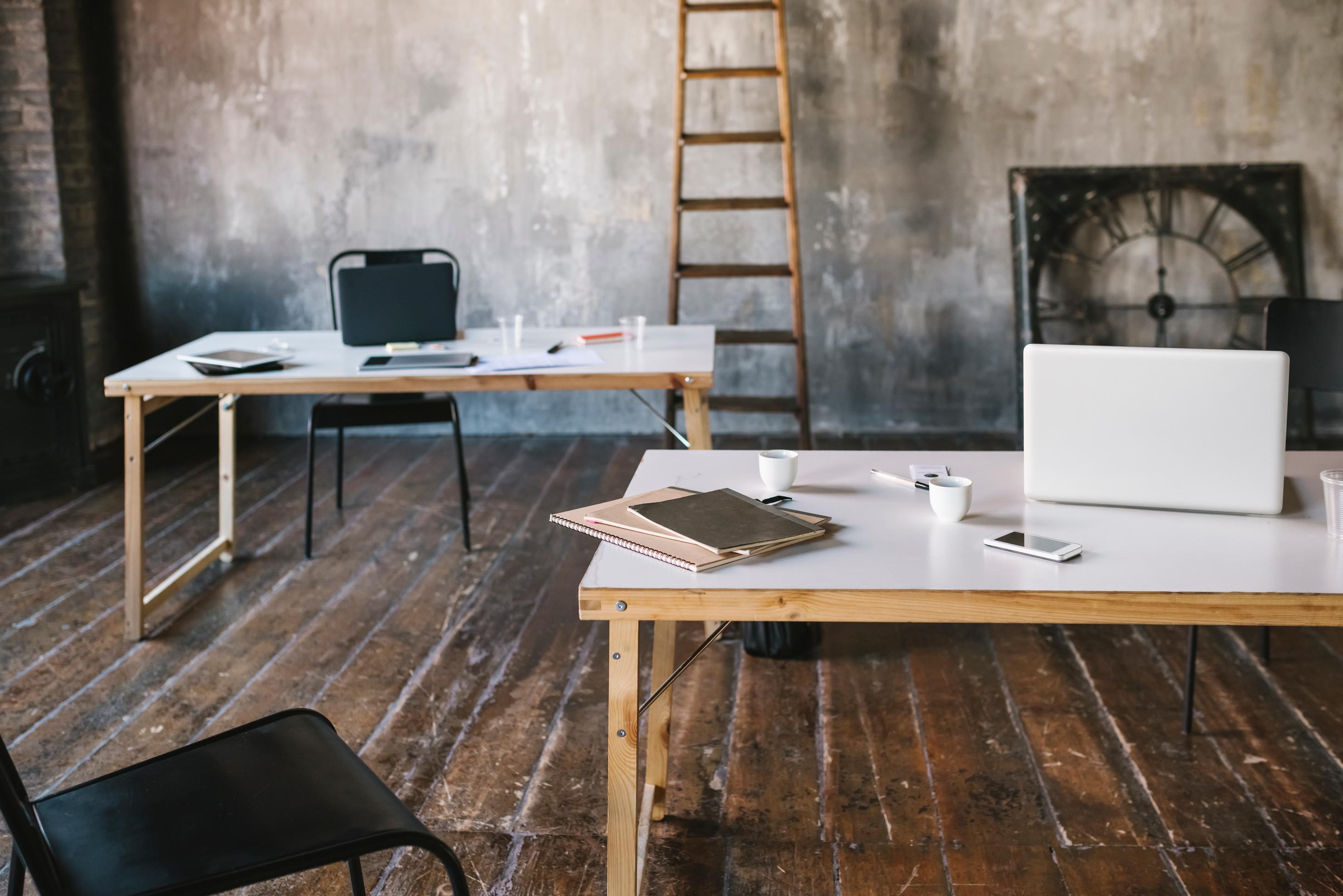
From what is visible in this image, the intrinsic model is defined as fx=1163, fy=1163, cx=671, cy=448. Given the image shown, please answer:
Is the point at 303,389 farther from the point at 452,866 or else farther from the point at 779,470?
the point at 452,866

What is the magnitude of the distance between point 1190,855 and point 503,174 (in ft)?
13.5

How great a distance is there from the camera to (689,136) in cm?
475

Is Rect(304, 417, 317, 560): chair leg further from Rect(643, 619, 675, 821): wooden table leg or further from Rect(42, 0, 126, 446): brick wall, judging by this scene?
Rect(643, 619, 675, 821): wooden table leg

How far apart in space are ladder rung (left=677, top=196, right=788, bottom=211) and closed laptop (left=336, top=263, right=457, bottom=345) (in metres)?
1.52

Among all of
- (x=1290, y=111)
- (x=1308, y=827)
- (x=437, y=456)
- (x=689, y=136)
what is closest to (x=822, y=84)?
(x=689, y=136)

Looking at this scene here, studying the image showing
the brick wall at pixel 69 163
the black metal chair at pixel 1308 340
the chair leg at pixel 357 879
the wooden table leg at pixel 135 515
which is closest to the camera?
the chair leg at pixel 357 879

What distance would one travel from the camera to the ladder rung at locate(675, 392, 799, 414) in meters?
4.67

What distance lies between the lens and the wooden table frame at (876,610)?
4.96 feet

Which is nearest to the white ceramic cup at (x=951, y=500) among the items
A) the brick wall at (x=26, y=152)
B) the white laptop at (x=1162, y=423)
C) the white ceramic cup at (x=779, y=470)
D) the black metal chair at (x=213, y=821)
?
the white laptop at (x=1162, y=423)

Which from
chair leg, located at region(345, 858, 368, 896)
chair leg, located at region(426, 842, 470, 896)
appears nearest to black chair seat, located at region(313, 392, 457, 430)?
chair leg, located at region(345, 858, 368, 896)

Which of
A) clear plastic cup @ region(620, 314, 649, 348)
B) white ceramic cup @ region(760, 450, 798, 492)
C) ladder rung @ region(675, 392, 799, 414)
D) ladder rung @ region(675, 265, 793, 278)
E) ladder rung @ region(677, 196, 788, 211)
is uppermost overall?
ladder rung @ region(677, 196, 788, 211)

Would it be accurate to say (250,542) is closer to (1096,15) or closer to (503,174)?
(503,174)

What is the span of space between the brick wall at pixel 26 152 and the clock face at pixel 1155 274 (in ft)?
13.8

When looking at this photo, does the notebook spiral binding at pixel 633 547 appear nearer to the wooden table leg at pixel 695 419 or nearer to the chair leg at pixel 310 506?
the wooden table leg at pixel 695 419
